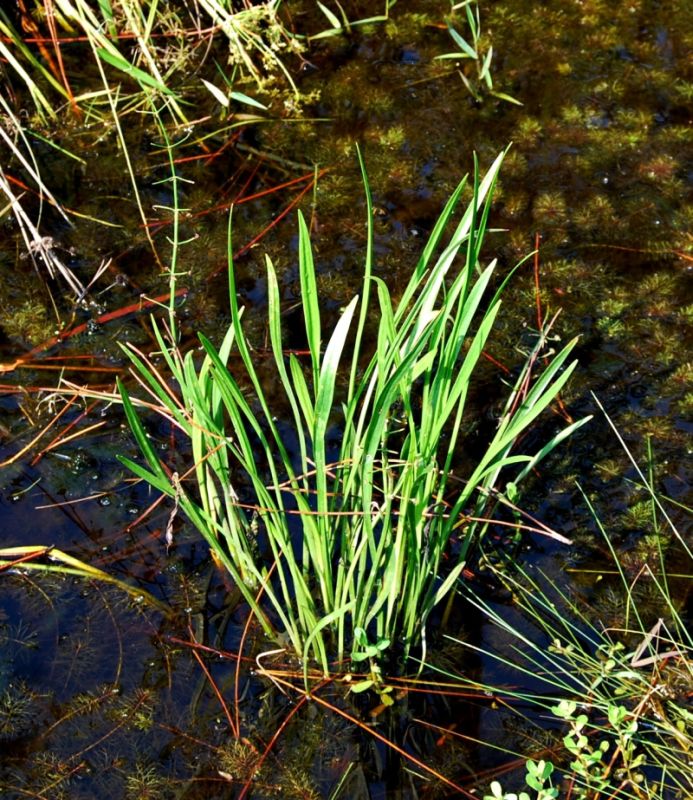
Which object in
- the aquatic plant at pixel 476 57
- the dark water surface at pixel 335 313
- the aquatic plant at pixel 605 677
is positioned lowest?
the aquatic plant at pixel 605 677

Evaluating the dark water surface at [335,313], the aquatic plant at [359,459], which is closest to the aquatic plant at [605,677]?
the dark water surface at [335,313]

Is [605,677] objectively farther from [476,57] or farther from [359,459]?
[476,57]

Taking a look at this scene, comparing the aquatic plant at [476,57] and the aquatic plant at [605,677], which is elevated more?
the aquatic plant at [476,57]

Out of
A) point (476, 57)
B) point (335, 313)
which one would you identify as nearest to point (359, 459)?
point (335, 313)

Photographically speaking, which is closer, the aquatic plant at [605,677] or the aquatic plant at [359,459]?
the aquatic plant at [359,459]

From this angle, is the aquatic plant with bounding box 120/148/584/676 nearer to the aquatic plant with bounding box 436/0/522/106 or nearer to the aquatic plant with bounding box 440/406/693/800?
the aquatic plant with bounding box 440/406/693/800

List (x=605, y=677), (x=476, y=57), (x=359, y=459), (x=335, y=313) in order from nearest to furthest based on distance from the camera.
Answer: (x=359, y=459), (x=605, y=677), (x=335, y=313), (x=476, y=57)

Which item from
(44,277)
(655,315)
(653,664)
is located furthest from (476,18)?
(653,664)

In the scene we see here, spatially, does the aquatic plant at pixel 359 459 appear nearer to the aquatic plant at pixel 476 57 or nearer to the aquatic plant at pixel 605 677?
the aquatic plant at pixel 605 677

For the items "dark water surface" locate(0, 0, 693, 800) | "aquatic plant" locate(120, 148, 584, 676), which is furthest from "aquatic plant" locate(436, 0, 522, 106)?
"aquatic plant" locate(120, 148, 584, 676)

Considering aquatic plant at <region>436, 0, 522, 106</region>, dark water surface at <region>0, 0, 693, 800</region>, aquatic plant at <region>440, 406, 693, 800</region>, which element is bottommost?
aquatic plant at <region>440, 406, 693, 800</region>
